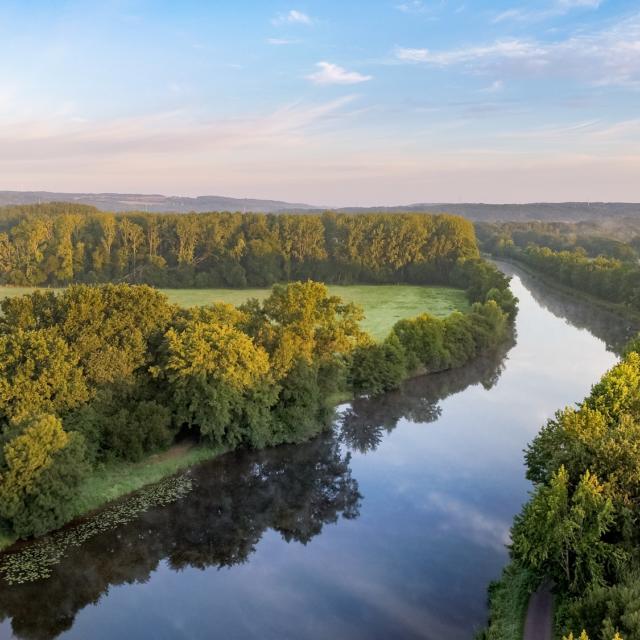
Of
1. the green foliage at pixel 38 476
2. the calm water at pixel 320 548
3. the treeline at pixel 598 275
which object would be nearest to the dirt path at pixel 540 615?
the calm water at pixel 320 548

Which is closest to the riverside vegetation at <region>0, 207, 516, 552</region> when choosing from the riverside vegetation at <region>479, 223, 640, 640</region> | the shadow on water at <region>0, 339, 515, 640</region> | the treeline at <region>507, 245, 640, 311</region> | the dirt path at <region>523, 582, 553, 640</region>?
the shadow on water at <region>0, 339, 515, 640</region>

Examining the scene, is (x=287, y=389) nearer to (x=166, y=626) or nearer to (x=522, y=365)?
(x=166, y=626)

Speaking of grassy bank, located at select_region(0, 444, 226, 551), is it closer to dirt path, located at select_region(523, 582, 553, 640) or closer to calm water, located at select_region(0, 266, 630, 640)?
calm water, located at select_region(0, 266, 630, 640)

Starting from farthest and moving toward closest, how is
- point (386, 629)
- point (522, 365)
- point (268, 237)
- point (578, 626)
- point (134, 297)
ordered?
point (268, 237)
point (522, 365)
point (134, 297)
point (386, 629)
point (578, 626)

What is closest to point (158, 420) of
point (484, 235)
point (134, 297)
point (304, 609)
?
point (134, 297)

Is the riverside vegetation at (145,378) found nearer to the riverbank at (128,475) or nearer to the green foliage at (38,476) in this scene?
the green foliage at (38,476)

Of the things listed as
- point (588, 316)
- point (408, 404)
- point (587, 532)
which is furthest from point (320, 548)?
point (588, 316)
